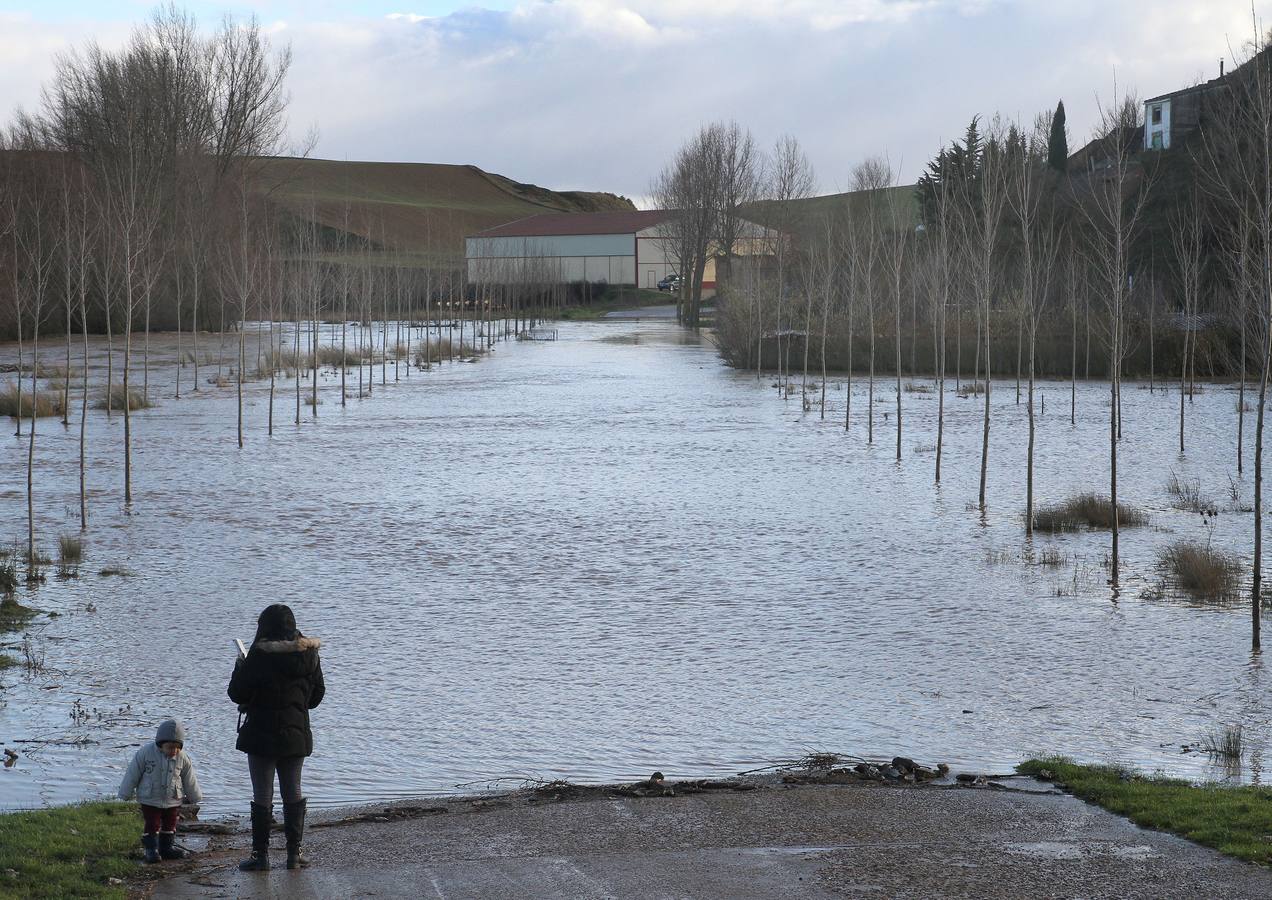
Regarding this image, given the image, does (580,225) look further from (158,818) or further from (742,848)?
(158,818)

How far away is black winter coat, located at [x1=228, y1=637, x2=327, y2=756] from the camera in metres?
6.95

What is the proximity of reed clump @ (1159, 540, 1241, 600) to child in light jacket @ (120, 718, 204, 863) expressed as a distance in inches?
478

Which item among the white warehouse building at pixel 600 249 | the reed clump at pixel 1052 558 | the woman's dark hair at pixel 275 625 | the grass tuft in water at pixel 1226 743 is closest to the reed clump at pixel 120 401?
the reed clump at pixel 1052 558

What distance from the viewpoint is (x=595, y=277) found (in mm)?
120688

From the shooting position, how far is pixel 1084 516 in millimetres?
20734

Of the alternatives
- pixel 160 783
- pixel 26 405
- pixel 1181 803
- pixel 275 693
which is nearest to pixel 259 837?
pixel 160 783

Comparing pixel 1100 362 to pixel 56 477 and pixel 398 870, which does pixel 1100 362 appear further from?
pixel 398 870

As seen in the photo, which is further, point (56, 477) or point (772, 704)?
point (56, 477)

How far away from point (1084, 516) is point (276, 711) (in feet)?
52.8

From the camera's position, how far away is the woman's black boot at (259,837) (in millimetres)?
7043

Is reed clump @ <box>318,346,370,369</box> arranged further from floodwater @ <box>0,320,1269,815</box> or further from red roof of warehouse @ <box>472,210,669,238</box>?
red roof of warehouse @ <box>472,210,669,238</box>

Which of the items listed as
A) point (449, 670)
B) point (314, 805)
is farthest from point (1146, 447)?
point (314, 805)

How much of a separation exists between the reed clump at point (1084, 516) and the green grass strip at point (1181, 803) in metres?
11.2

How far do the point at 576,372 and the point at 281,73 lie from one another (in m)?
34.4
